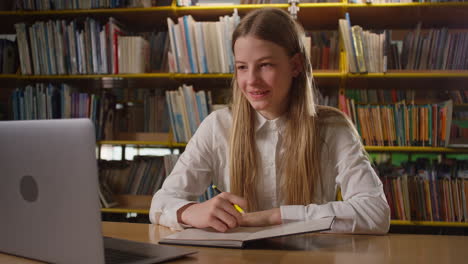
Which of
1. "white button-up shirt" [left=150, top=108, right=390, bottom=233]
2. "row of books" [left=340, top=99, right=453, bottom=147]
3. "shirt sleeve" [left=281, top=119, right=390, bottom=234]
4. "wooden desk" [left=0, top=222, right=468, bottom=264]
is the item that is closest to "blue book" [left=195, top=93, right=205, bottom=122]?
"row of books" [left=340, top=99, right=453, bottom=147]

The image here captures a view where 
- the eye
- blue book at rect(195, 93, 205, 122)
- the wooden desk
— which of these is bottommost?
the wooden desk

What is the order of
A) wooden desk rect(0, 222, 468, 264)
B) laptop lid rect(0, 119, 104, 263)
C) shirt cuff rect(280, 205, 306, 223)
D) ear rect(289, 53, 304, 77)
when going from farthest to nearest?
ear rect(289, 53, 304, 77), shirt cuff rect(280, 205, 306, 223), wooden desk rect(0, 222, 468, 264), laptop lid rect(0, 119, 104, 263)

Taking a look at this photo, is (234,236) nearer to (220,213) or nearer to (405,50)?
(220,213)

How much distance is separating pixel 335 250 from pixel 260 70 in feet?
2.28

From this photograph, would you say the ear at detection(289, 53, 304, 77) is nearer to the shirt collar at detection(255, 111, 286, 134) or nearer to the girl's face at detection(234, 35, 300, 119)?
the girl's face at detection(234, 35, 300, 119)

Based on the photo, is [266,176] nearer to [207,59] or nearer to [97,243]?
[97,243]

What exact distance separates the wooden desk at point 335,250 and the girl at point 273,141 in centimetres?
26

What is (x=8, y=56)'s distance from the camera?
280 centimetres

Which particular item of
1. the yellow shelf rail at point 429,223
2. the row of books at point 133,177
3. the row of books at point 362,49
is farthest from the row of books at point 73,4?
the yellow shelf rail at point 429,223

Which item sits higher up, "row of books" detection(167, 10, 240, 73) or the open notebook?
"row of books" detection(167, 10, 240, 73)

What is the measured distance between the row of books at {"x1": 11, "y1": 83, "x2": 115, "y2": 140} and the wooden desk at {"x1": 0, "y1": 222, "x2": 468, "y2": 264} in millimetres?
1738

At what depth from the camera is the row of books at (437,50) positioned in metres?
2.48

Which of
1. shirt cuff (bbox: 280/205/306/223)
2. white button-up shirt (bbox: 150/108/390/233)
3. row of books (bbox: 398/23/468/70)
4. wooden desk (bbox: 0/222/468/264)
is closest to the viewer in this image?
wooden desk (bbox: 0/222/468/264)

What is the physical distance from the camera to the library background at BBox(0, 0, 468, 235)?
95.6 inches
